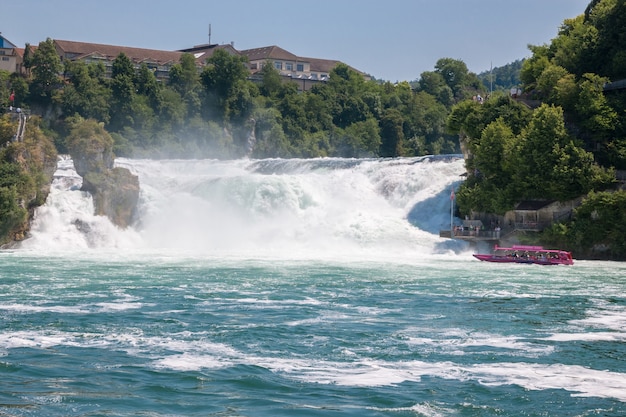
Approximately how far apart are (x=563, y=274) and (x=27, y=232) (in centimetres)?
3445

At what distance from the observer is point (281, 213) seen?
71562mm

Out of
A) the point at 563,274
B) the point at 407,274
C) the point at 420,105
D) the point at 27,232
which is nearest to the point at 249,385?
the point at 407,274

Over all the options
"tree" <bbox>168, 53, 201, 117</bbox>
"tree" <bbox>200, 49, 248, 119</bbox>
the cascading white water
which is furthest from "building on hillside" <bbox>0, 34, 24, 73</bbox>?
the cascading white water

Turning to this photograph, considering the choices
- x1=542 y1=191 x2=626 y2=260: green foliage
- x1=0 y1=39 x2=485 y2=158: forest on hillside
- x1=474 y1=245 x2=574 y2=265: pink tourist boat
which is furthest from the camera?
x1=0 y1=39 x2=485 y2=158: forest on hillside

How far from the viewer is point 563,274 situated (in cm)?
5019

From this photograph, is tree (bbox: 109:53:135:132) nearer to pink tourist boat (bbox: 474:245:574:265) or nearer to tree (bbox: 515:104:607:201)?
tree (bbox: 515:104:607:201)

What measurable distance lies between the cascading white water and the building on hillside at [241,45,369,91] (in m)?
64.7

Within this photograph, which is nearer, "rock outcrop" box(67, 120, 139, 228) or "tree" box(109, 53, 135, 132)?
"rock outcrop" box(67, 120, 139, 228)

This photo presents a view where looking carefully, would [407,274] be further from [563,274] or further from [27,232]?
[27,232]

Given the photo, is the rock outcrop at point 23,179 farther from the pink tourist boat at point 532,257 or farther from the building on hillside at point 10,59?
the building on hillside at point 10,59

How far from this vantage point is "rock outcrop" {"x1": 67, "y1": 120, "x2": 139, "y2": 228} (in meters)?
70.9

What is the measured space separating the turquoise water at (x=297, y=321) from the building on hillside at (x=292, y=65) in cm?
7520

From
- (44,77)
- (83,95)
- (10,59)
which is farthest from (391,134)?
(10,59)

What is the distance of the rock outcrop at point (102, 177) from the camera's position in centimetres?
7088
